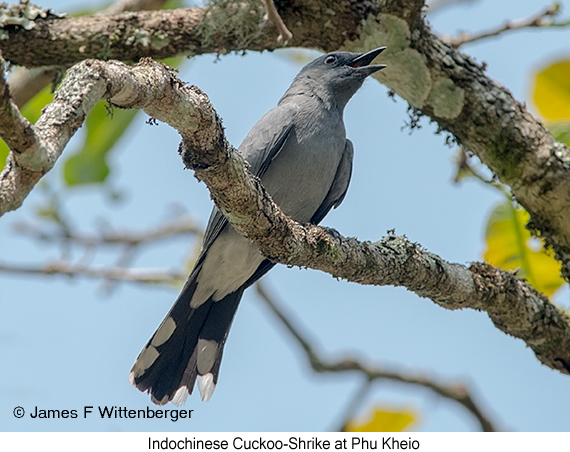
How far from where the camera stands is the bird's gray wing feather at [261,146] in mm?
4449

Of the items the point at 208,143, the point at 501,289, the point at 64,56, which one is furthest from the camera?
the point at 64,56

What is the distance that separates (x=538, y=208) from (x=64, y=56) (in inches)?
132

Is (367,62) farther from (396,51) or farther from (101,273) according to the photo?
(101,273)

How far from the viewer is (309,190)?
470 cm

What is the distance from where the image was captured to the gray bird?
462 cm

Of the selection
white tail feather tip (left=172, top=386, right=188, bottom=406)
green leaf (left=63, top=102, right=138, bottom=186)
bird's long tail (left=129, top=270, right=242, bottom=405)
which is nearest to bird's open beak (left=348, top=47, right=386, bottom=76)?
green leaf (left=63, top=102, right=138, bottom=186)

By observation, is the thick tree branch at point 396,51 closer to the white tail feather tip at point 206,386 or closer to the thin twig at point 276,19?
the thin twig at point 276,19

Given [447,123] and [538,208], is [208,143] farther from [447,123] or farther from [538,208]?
[538,208]

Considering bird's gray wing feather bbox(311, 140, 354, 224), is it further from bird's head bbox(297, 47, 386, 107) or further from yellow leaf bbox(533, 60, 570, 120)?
yellow leaf bbox(533, 60, 570, 120)

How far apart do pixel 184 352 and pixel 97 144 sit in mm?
1706

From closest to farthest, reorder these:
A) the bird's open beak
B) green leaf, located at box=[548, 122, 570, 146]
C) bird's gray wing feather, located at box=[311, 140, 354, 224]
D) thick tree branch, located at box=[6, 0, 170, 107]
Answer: the bird's open beak → thick tree branch, located at box=[6, 0, 170, 107] → green leaf, located at box=[548, 122, 570, 146] → bird's gray wing feather, located at box=[311, 140, 354, 224]

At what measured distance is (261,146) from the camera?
14.8 ft

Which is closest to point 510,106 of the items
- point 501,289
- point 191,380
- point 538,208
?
point 538,208

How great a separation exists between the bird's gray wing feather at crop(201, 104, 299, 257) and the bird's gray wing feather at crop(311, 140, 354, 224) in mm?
598
